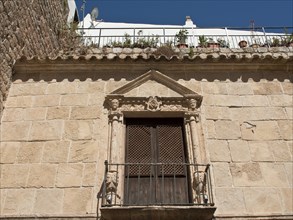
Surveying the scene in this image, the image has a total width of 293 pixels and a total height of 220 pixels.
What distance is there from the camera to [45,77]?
611 centimetres

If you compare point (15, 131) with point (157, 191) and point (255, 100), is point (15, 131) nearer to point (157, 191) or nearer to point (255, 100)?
point (157, 191)

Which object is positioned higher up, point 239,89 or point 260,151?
point 239,89

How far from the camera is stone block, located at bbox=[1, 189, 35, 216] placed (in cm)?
459

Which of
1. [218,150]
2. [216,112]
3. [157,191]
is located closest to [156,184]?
[157,191]

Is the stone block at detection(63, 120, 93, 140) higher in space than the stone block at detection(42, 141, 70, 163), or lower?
higher

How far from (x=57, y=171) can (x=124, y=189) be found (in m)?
0.94

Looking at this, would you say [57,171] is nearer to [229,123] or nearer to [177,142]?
[177,142]

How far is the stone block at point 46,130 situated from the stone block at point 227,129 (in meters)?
2.33

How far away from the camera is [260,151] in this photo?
5211mm

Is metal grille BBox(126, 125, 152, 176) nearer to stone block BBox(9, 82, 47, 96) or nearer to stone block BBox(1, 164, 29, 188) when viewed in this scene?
stone block BBox(1, 164, 29, 188)

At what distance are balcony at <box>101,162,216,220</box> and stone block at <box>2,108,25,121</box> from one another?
5.52 feet

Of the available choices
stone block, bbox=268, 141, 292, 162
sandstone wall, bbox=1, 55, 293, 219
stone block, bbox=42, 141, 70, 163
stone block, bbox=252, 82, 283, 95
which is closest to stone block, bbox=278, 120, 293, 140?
sandstone wall, bbox=1, 55, 293, 219

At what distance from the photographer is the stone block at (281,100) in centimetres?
580

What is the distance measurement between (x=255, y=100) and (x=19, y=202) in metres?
3.78
